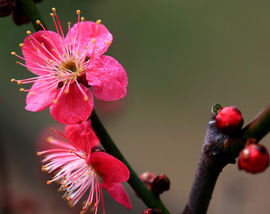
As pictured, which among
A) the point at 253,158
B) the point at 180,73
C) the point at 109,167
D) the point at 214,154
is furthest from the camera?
the point at 180,73

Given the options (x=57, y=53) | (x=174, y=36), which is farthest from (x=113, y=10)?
(x=57, y=53)

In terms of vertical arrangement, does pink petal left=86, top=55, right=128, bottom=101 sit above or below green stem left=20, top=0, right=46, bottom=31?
below

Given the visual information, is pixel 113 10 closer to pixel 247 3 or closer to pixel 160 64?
pixel 160 64

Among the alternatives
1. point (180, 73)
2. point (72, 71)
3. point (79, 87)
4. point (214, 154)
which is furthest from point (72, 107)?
point (180, 73)

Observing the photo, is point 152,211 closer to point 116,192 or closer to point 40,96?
point 116,192

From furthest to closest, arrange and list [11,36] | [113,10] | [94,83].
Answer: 1. [113,10]
2. [11,36]
3. [94,83]

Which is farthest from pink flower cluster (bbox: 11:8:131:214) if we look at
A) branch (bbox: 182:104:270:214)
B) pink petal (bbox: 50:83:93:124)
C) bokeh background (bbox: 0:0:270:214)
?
bokeh background (bbox: 0:0:270:214)

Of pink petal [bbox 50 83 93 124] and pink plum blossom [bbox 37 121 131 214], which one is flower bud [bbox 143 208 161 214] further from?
pink petal [bbox 50 83 93 124]

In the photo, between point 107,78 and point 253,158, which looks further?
point 107,78
